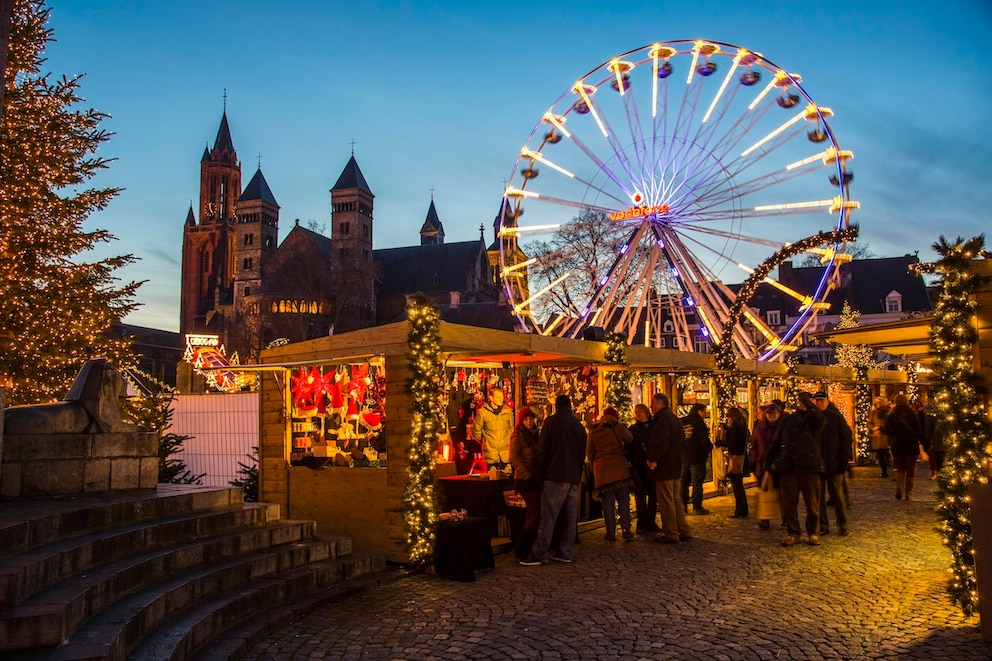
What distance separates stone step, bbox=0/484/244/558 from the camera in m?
5.08

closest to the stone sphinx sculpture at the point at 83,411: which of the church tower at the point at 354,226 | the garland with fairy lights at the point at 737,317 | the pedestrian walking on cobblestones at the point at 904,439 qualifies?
the garland with fairy lights at the point at 737,317

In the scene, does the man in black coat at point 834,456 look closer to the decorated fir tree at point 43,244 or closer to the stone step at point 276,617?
the stone step at point 276,617

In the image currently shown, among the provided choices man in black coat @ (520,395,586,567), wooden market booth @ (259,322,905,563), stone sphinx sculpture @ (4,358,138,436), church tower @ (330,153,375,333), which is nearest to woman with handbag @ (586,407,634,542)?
man in black coat @ (520,395,586,567)

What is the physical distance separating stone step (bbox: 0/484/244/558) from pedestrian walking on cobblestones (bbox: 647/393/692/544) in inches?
172

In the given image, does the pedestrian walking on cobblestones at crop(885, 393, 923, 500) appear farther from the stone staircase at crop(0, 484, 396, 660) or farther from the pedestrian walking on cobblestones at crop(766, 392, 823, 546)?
the stone staircase at crop(0, 484, 396, 660)

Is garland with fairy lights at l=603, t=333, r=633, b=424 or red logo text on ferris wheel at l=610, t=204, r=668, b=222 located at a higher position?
red logo text on ferris wheel at l=610, t=204, r=668, b=222

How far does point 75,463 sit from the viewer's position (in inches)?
268

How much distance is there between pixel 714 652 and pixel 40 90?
40.3ft

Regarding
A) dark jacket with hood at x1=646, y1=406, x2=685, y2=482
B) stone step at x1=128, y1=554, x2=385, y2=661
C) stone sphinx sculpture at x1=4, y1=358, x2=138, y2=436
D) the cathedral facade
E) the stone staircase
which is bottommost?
stone step at x1=128, y1=554, x2=385, y2=661

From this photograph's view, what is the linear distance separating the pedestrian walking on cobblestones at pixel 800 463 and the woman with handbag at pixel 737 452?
1.91 meters

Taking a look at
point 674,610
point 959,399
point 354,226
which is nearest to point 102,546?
point 674,610

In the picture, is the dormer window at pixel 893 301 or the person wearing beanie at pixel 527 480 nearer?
the person wearing beanie at pixel 527 480

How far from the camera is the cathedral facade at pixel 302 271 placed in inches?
2450

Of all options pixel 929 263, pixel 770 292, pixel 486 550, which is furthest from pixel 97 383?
pixel 770 292
